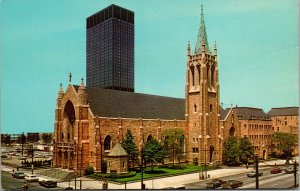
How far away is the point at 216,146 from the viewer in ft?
203

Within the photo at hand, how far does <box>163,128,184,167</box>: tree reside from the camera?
189ft

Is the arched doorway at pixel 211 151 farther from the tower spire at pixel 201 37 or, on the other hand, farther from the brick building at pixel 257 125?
the tower spire at pixel 201 37

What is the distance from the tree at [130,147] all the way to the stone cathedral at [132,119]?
3.38 feet

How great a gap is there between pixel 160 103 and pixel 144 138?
10.0 metres

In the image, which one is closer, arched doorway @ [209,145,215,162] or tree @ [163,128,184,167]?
tree @ [163,128,184,167]

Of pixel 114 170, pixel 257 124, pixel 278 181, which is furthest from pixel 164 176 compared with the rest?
pixel 257 124

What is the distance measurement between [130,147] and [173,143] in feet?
30.4

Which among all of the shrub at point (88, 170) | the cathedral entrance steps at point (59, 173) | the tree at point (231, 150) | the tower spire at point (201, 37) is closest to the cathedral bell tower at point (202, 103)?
the tower spire at point (201, 37)

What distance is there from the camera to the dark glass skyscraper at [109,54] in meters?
103

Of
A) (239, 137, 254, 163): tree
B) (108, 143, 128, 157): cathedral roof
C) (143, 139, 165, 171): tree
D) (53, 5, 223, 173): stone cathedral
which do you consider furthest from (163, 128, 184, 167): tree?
(239, 137, 254, 163): tree

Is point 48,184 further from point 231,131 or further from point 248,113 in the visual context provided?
point 248,113

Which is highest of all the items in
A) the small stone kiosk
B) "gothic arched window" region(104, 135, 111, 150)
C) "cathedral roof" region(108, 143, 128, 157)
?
"gothic arched window" region(104, 135, 111, 150)

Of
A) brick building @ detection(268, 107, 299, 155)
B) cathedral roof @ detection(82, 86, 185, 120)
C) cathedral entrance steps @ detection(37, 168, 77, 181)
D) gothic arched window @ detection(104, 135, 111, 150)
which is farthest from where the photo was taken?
brick building @ detection(268, 107, 299, 155)

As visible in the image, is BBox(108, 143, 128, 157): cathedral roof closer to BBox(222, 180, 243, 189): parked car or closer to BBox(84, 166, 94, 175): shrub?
BBox(84, 166, 94, 175): shrub
